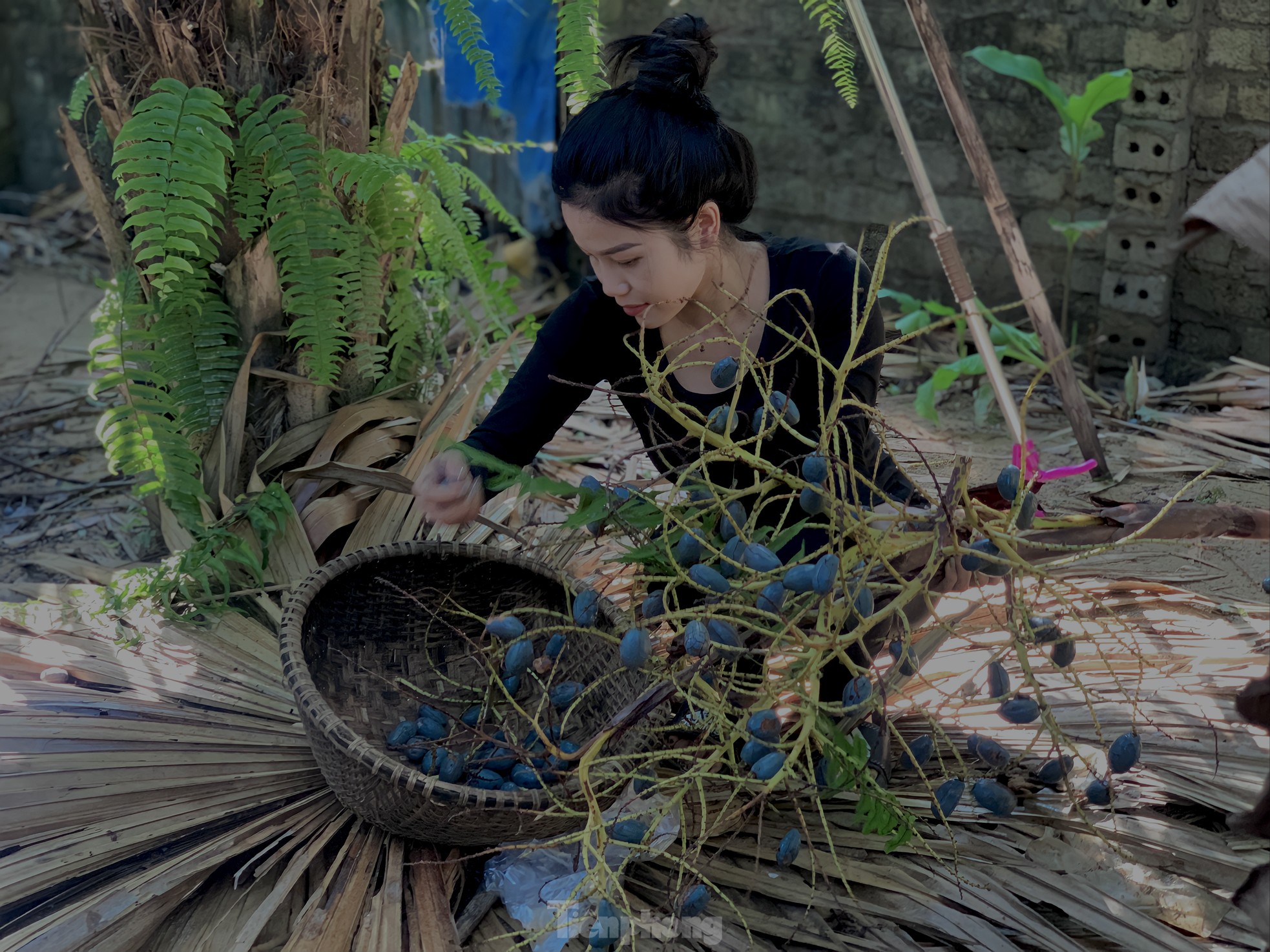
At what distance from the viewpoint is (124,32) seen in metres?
2.32

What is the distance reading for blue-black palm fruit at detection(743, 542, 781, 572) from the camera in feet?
4.44

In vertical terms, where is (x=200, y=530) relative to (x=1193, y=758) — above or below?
above

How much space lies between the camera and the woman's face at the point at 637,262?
1823 millimetres

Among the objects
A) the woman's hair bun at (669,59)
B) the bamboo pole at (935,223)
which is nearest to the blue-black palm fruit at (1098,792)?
the woman's hair bun at (669,59)

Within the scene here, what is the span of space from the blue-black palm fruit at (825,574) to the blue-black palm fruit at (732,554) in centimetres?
15

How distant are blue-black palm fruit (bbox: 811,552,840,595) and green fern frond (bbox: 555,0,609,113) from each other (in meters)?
1.31

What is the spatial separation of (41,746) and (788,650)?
3.91ft

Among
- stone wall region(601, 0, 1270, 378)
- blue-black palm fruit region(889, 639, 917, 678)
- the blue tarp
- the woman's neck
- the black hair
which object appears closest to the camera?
blue-black palm fruit region(889, 639, 917, 678)

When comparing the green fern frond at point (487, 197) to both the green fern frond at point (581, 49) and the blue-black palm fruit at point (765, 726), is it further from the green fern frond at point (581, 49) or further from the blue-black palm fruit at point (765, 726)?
the blue-black palm fruit at point (765, 726)

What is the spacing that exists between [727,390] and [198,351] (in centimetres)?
117

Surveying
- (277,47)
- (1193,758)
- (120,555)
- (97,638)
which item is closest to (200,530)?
(97,638)

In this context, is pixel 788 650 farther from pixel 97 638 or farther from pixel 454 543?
pixel 97 638

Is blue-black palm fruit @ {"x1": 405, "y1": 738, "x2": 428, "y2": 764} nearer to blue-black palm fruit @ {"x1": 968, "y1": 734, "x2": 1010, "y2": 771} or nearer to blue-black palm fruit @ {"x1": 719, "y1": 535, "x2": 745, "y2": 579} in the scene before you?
blue-black palm fruit @ {"x1": 719, "y1": 535, "x2": 745, "y2": 579}

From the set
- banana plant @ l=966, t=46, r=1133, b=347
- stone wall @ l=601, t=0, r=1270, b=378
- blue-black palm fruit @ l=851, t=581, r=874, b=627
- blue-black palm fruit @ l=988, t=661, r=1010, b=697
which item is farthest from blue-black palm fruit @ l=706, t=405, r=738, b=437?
stone wall @ l=601, t=0, r=1270, b=378
